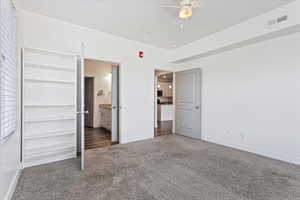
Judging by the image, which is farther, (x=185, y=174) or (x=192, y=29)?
(x=192, y=29)

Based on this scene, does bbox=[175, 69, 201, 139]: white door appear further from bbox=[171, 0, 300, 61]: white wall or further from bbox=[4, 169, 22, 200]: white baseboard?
bbox=[4, 169, 22, 200]: white baseboard

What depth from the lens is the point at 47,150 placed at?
9.39ft

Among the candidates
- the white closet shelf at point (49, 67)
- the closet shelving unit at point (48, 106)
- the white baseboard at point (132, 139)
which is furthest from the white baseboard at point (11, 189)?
the white baseboard at point (132, 139)

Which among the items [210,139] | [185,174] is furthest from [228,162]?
[210,139]

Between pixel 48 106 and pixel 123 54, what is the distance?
2194mm

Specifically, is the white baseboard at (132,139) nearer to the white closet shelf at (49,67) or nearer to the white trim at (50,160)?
the white trim at (50,160)

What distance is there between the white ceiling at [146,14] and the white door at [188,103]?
145cm

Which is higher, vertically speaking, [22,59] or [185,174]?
[22,59]

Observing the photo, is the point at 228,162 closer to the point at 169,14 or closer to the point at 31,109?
the point at 169,14

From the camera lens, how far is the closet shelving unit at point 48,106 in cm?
271

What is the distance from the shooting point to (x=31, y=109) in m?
2.75

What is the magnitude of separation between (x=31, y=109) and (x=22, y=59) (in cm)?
91

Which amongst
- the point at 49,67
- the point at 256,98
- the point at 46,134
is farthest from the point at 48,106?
the point at 256,98

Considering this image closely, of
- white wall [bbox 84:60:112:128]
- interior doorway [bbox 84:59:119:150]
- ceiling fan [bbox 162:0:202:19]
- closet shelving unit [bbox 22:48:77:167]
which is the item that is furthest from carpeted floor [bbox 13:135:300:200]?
white wall [bbox 84:60:112:128]
